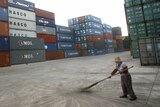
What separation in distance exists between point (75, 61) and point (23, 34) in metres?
12.4

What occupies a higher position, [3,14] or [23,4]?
[23,4]

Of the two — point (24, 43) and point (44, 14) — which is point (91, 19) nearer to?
point (44, 14)

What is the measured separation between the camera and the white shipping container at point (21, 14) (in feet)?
104

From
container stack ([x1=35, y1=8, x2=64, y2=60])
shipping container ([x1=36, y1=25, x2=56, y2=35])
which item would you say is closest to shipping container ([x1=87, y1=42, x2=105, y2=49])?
container stack ([x1=35, y1=8, x2=64, y2=60])

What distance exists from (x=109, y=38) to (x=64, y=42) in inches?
1001

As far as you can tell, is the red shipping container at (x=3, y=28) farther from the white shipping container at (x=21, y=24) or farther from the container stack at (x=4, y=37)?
the white shipping container at (x=21, y=24)

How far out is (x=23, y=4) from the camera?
34094mm

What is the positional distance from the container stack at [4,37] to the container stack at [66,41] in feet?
60.8

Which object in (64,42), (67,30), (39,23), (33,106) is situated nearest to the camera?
(33,106)

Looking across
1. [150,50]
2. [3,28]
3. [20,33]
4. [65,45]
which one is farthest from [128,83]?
[65,45]

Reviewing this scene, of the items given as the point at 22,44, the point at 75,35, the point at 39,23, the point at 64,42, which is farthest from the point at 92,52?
the point at 22,44

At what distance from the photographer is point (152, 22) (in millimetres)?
19844

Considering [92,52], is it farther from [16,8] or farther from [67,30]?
[16,8]

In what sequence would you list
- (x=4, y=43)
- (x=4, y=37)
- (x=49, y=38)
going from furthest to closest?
(x=49, y=38), (x=4, y=37), (x=4, y=43)
